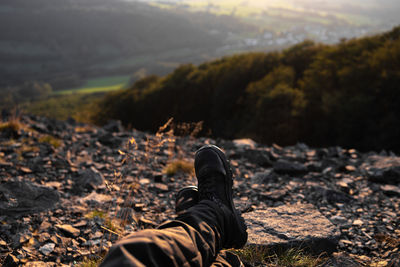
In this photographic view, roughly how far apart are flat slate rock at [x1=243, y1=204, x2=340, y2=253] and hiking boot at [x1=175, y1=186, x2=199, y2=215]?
24.4 inches

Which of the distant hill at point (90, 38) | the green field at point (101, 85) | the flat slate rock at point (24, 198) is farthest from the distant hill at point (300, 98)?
the distant hill at point (90, 38)

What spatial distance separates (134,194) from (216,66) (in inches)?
727

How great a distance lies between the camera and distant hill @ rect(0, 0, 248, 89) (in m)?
108

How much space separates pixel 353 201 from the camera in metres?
3.37

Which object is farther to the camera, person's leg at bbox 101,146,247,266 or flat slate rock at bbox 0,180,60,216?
flat slate rock at bbox 0,180,60,216

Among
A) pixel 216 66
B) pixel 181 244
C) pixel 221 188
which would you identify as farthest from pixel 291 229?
pixel 216 66

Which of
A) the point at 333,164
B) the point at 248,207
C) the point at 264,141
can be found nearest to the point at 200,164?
the point at 248,207

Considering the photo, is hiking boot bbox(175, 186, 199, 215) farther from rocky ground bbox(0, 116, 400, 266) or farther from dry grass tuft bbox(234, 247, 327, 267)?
dry grass tuft bbox(234, 247, 327, 267)

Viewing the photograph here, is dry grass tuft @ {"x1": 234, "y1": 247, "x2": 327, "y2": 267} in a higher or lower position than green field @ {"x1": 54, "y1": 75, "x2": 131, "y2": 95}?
higher

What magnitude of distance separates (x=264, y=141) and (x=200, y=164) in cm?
597

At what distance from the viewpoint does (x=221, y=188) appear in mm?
2385

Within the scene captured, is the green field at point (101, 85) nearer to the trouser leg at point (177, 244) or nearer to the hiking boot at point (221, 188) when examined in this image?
the hiking boot at point (221, 188)

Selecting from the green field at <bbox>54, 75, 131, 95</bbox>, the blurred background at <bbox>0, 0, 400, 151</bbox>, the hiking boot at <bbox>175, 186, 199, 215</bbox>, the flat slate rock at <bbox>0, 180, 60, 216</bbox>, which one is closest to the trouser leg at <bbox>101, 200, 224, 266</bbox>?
the hiking boot at <bbox>175, 186, 199, 215</bbox>

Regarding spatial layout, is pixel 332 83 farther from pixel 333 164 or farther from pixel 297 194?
pixel 297 194
